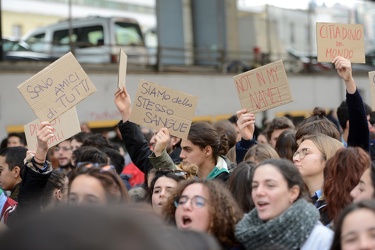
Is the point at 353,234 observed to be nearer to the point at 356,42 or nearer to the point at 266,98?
the point at 266,98

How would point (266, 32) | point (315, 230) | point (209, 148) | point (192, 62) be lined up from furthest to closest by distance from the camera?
point (266, 32) < point (192, 62) < point (209, 148) < point (315, 230)

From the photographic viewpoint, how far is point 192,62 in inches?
677

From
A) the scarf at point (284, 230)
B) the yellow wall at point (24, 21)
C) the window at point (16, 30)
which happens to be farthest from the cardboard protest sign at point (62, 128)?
the window at point (16, 30)

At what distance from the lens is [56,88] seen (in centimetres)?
477

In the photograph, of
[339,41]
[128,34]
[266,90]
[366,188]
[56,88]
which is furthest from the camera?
[128,34]

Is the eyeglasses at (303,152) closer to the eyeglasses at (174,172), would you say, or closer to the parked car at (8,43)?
the eyeglasses at (174,172)

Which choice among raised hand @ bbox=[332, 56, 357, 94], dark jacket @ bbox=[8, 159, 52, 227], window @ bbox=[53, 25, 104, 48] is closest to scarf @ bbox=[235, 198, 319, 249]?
dark jacket @ bbox=[8, 159, 52, 227]

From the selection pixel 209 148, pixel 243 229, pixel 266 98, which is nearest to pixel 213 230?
pixel 243 229

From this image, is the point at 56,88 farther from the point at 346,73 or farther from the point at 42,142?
the point at 346,73

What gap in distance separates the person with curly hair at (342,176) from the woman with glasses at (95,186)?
110cm

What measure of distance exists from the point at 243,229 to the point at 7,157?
9.85 feet

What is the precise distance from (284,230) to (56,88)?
98.9 inches

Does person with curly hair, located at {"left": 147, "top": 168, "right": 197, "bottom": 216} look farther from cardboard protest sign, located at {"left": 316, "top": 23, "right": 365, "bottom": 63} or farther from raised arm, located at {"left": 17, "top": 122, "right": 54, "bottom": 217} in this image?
cardboard protest sign, located at {"left": 316, "top": 23, "right": 365, "bottom": 63}

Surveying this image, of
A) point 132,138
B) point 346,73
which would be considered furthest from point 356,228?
point 132,138
